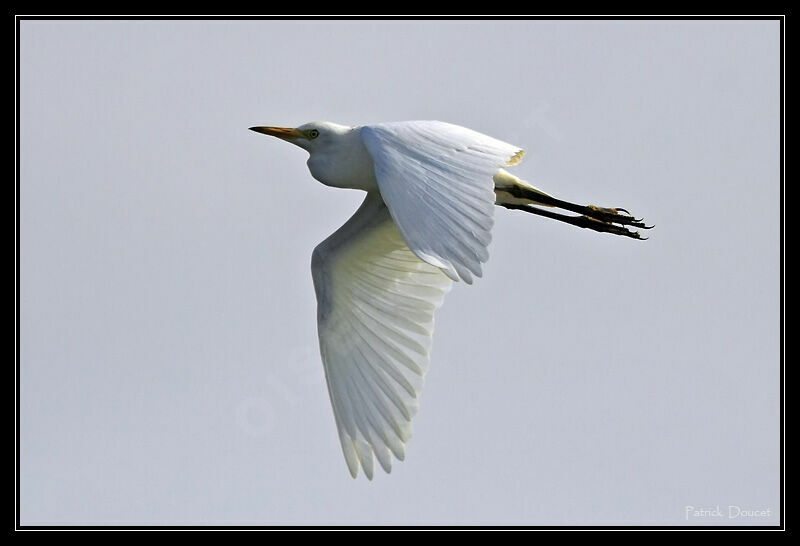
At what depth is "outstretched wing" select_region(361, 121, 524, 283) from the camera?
19.9 feet

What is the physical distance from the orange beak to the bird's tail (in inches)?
52.5

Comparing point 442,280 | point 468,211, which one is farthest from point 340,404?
point 468,211

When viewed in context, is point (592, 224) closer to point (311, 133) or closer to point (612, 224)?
point (612, 224)

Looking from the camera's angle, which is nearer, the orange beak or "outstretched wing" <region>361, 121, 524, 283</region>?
"outstretched wing" <region>361, 121, 524, 283</region>

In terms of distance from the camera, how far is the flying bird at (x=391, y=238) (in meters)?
6.43

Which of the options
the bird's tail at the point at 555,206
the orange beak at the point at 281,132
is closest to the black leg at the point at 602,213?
the bird's tail at the point at 555,206

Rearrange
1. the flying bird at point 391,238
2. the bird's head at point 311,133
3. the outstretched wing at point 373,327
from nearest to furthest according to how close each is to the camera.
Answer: the flying bird at point 391,238
the outstretched wing at point 373,327
the bird's head at point 311,133

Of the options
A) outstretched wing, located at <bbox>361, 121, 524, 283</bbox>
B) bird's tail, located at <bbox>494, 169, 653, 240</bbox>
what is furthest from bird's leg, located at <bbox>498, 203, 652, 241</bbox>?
outstretched wing, located at <bbox>361, 121, 524, 283</bbox>

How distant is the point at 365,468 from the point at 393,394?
51 cm

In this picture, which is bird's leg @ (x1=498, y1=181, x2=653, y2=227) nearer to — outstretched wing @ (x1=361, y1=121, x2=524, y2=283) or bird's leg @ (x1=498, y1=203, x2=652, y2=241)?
bird's leg @ (x1=498, y1=203, x2=652, y2=241)

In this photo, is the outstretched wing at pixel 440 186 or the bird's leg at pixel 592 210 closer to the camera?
the outstretched wing at pixel 440 186

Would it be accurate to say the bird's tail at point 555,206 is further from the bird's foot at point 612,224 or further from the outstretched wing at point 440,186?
the outstretched wing at point 440,186

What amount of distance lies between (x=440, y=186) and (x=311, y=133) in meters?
2.00
